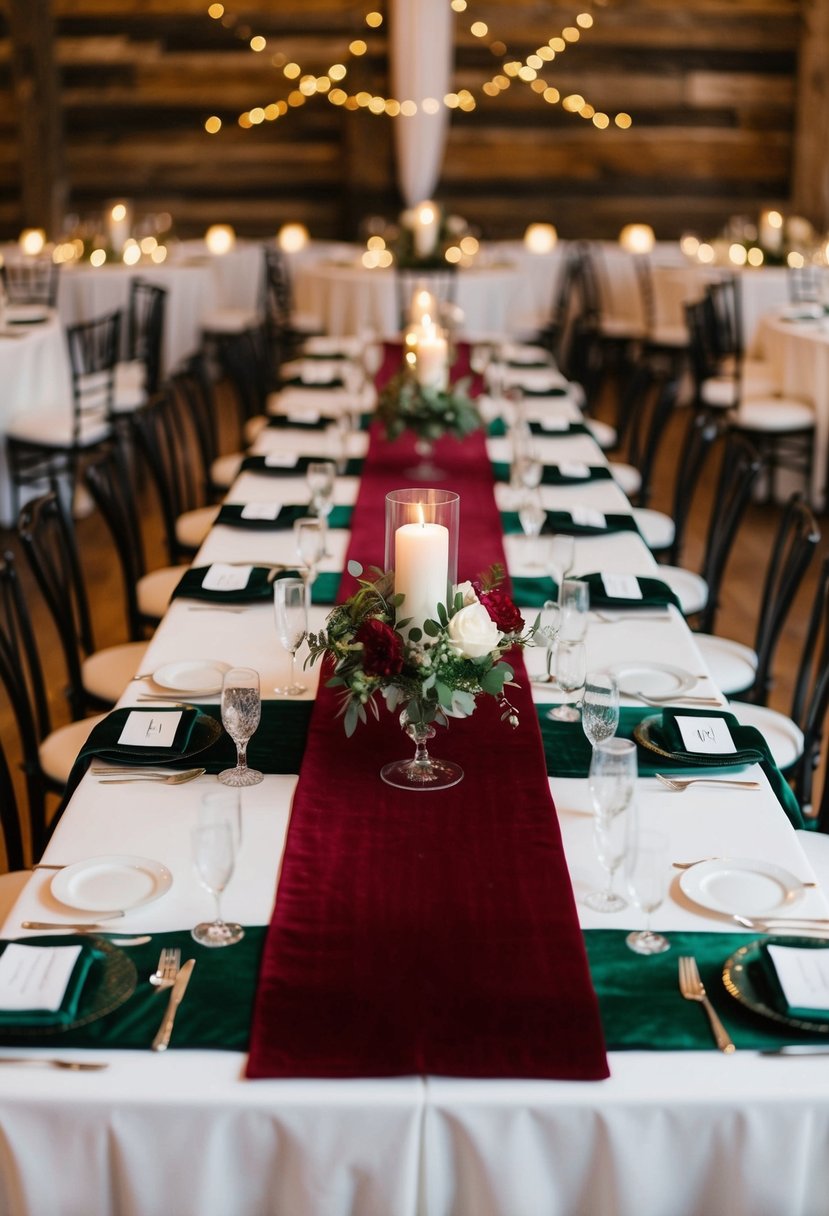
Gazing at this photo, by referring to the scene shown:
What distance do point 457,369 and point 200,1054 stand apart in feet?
16.7

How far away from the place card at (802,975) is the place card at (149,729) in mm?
1031

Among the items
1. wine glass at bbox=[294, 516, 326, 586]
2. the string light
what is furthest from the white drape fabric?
wine glass at bbox=[294, 516, 326, 586]

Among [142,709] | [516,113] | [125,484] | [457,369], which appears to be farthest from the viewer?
[516,113]

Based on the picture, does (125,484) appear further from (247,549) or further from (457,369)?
(457,369)

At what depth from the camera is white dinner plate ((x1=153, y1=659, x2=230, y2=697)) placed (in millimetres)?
2492

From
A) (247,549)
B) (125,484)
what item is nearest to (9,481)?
(125,484)

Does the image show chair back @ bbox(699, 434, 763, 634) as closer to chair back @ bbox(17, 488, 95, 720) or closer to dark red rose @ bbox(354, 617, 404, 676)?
chair back @ bbox(17, 488, 95, 720)

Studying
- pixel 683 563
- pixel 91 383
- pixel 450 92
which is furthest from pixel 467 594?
pixel 450 92

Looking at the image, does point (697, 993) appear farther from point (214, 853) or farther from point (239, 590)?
point (239, 590)

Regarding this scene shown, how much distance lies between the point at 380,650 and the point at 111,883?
19.4 inches

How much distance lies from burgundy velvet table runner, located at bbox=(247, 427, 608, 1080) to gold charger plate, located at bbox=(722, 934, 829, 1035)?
0.57 ft

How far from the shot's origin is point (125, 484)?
13.2 feet

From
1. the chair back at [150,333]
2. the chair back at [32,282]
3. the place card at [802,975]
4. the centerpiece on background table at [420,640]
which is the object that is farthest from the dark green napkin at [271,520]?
the chair back at [32,282]

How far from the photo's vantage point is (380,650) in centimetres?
199
